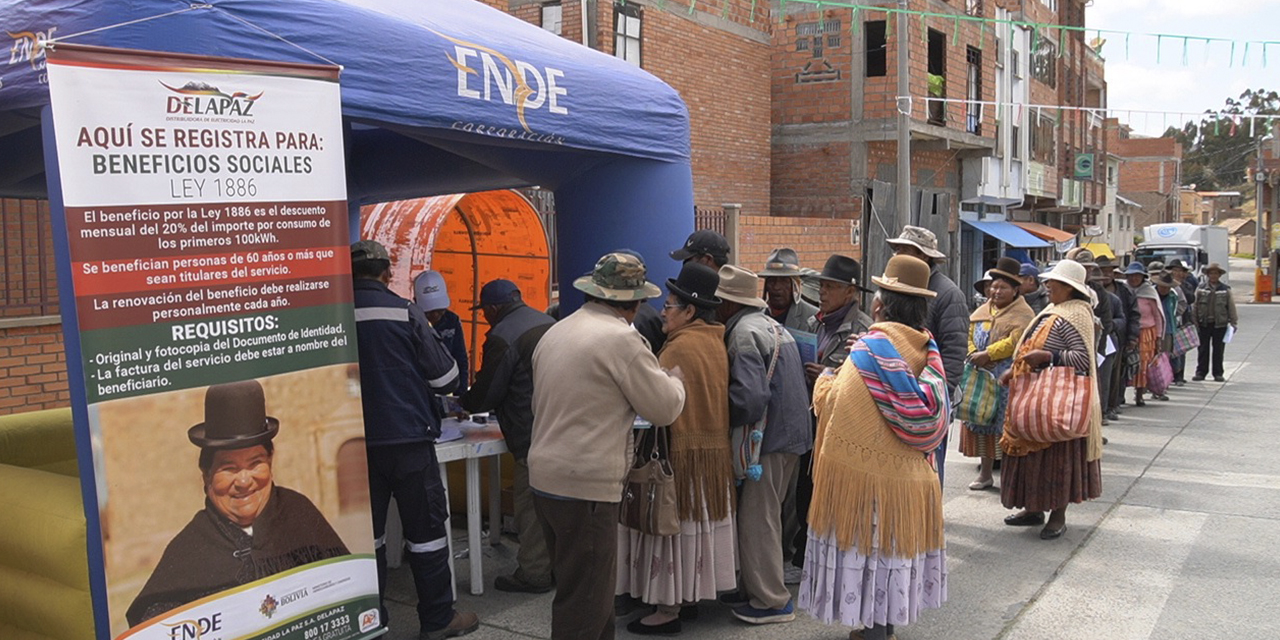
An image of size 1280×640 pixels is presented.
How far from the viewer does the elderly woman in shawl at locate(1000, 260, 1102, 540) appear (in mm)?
6277

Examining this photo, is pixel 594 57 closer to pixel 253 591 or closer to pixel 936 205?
pixel 253 591

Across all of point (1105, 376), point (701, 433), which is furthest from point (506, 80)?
point (1105, 376)

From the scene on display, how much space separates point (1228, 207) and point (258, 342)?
10168cm

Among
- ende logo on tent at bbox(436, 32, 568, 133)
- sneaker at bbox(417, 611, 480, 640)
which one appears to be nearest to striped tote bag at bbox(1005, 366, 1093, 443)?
ende logo on tent at bbox(436, 32, 568, 133)

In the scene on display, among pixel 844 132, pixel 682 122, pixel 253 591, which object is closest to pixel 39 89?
pixel 253 591

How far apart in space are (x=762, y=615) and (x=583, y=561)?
1.27 m

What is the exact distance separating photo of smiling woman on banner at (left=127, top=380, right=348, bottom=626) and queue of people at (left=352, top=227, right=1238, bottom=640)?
81 cm

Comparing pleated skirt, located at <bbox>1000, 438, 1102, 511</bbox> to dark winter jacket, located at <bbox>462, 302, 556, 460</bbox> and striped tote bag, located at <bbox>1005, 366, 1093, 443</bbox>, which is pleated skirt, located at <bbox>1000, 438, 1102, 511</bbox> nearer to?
striped tote bag, located at <bbox>1005, 366, 1093, 443</bbox>

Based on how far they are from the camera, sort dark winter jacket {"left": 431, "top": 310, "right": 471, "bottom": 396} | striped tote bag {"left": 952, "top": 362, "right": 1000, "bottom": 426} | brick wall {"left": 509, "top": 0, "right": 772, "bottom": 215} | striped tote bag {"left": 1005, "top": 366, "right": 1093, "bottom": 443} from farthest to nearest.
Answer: brick wall {"left": 509, "top": 0, "right": 772, "bottom": 215} < striped tote bag {"left": 952, "top": 362, "right": 1000, "bottom": 426} < dark winter jacket {"left": 431, "top": 310, "right": 471, "bottom": 396} < striped tote bag {"left": 1005, "top": 366, "right": 1093, "bottom": 443}

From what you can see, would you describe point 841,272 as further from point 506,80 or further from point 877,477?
point 506,80

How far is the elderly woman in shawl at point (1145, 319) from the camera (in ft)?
40.4

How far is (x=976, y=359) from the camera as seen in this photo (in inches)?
275

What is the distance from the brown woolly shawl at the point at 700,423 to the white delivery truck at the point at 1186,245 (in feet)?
99.8

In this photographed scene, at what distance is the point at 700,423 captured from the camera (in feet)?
15.8
